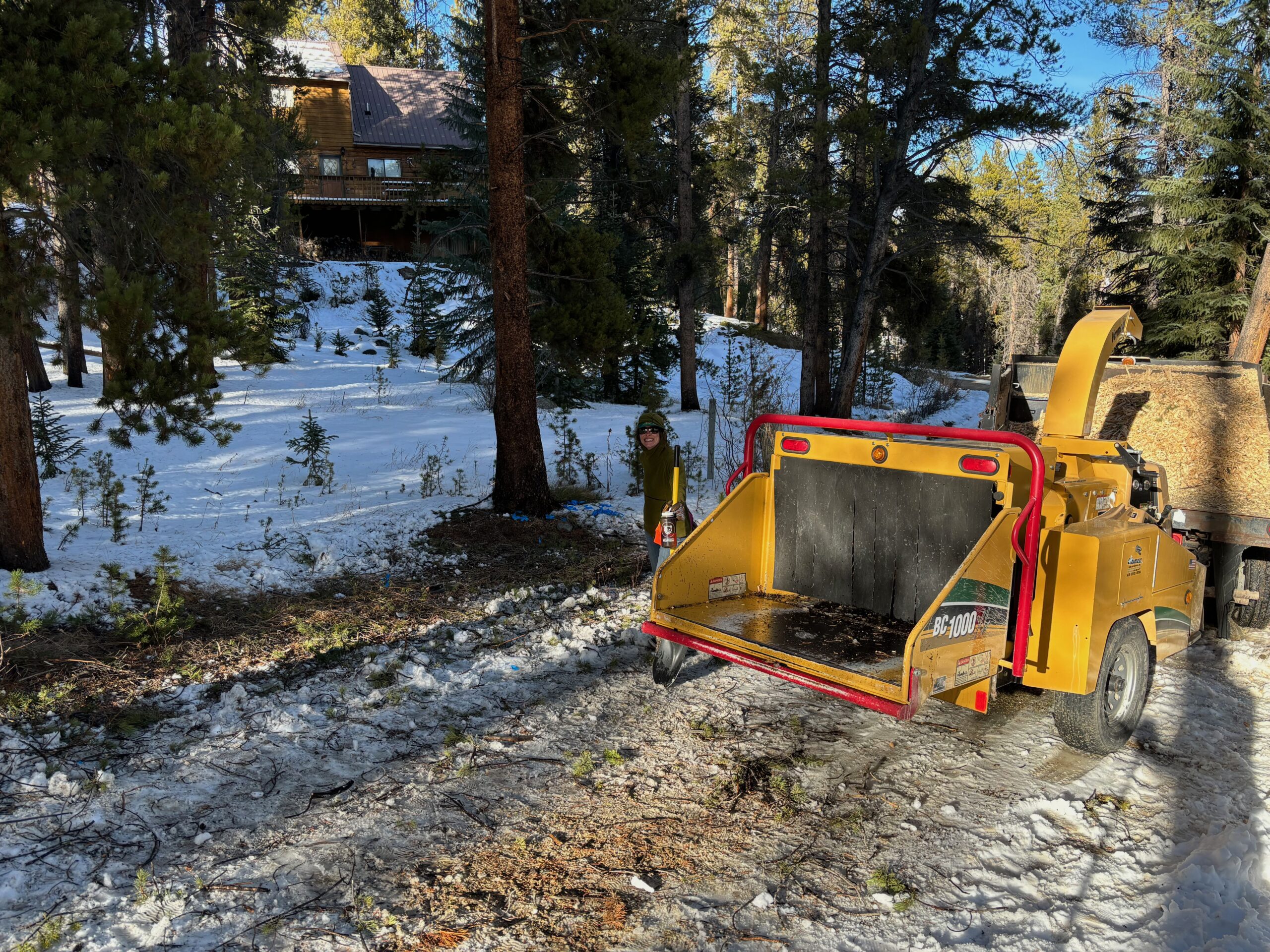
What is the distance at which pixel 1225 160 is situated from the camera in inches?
676

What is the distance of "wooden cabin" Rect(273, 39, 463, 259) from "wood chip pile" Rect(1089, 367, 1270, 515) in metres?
32.0

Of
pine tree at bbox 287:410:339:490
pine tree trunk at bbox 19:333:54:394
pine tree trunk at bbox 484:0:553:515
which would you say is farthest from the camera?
pine tree trunk at bbox 19:333:54:394

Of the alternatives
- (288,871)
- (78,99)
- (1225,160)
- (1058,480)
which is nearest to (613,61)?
(78,99)

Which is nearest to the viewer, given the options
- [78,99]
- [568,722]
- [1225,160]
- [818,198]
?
[568,722]

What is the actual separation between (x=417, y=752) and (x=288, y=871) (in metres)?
1.18

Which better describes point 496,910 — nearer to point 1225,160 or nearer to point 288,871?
point 288,871

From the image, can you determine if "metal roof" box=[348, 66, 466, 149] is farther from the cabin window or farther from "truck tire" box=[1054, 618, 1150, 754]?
"truck tire" box=[1054, 618, 1150, 754]

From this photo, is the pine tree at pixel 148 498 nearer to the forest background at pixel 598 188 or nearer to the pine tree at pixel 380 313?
the forest background at pixel 598 188

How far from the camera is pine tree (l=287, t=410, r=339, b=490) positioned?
10695 mm

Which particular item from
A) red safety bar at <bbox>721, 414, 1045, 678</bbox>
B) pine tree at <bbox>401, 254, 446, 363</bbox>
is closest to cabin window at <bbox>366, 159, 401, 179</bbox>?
pine tree at <bbox>401, 254, 446, 363</bbox>

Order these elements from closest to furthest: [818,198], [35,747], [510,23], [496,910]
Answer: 1. [496,910]
2. [35,747]
3. [510,23]
4. [818,198]

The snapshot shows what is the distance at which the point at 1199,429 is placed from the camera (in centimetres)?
749

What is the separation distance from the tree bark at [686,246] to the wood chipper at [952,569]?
14298 mm

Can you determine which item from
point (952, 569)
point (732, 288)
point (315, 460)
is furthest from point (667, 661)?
point (732, 288)
